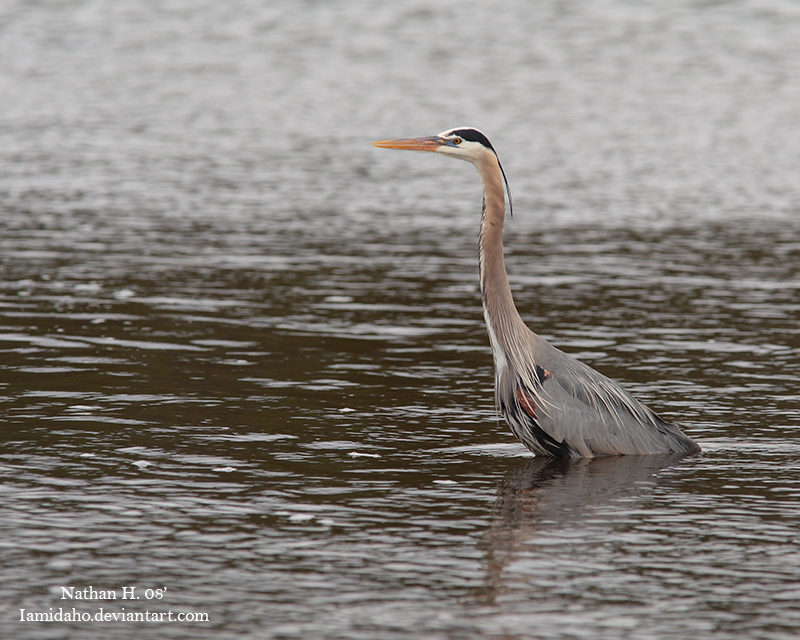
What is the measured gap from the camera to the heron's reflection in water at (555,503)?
7.30 m

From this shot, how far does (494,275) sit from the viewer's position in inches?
368

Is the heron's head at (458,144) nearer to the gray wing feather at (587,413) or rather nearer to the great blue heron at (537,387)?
the great blue heron at (537,387)

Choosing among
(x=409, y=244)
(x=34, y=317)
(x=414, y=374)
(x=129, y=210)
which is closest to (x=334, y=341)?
(x=414, y=374)

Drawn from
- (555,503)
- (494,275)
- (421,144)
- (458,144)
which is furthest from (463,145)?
(555,503)

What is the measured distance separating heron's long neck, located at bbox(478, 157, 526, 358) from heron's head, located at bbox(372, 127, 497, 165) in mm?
113

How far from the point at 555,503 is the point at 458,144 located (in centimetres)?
277

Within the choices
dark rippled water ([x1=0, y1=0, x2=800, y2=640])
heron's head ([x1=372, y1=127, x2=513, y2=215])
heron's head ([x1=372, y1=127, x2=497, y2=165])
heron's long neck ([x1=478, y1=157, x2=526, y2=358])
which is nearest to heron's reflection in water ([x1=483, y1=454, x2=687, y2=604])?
dark rippled water ([x1=0, y1=0, x2=800, y2=640])

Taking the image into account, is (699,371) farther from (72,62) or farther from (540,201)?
(72,62)

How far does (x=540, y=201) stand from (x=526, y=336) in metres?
12.7

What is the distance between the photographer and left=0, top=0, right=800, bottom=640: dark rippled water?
22.4 feet

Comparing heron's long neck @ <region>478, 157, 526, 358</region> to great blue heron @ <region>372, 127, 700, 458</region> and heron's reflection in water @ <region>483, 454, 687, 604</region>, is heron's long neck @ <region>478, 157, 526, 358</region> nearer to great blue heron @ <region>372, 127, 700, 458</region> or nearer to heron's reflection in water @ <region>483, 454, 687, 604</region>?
great blue heron @ <region>372, 127, 700, 458</region>

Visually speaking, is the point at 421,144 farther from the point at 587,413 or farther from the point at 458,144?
the point at 587,413

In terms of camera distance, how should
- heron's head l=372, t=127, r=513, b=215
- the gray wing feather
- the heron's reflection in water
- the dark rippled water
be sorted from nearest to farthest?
the dark rippled water
the heron's reflection in water
the gray wing feather
heron's head l=372, t=127, r=513, b=215

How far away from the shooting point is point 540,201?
21844mm
